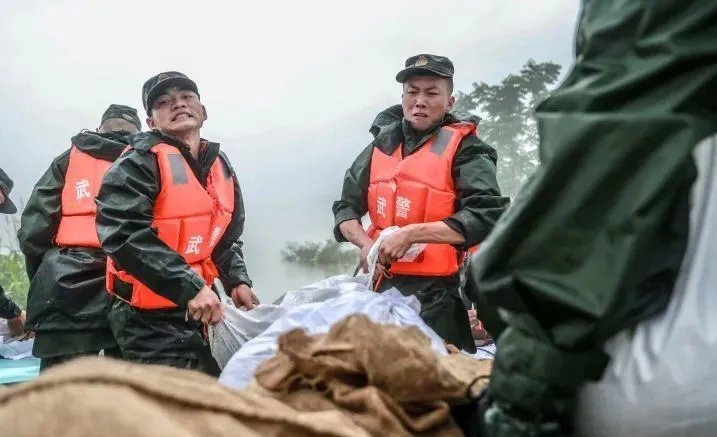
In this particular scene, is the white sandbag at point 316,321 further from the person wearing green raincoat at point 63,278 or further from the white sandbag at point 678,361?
the person wearing green raincoat at point 63,278

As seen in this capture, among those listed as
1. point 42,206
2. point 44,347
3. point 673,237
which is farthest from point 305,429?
point 42,206

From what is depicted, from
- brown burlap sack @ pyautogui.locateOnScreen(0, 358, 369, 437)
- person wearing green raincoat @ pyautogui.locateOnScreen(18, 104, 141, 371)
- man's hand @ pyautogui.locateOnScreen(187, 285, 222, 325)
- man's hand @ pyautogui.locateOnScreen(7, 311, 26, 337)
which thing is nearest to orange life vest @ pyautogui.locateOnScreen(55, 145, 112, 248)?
person wearing green raincoat @ pyautogui.locateOnScreen(18, 104, 141, 371)

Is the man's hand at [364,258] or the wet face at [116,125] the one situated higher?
the wet face at [116,125]

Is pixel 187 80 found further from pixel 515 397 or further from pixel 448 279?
pixel 515 397

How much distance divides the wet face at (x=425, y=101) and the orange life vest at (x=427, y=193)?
3.1 inches

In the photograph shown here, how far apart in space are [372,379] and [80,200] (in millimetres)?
3022

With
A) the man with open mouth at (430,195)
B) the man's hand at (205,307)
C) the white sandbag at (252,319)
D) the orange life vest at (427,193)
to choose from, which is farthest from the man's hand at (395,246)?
the man's hand at (205,307)

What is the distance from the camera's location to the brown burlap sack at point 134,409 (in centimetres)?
60

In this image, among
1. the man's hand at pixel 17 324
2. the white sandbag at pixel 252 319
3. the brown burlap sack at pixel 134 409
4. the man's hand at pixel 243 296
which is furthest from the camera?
the man's hand at pixel 17 324

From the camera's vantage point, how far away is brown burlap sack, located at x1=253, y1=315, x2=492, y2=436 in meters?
0.88

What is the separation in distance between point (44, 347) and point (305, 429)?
10.2 feet

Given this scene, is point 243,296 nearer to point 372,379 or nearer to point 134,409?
point 372,379

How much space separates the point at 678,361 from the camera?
739 millimetres

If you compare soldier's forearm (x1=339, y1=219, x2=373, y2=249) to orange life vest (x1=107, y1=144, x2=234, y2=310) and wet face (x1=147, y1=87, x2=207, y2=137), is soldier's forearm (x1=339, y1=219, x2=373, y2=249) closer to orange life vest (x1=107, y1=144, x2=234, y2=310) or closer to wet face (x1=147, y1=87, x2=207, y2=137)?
orange life vest (x1=107, y1=144, x2=234, y2=310)
